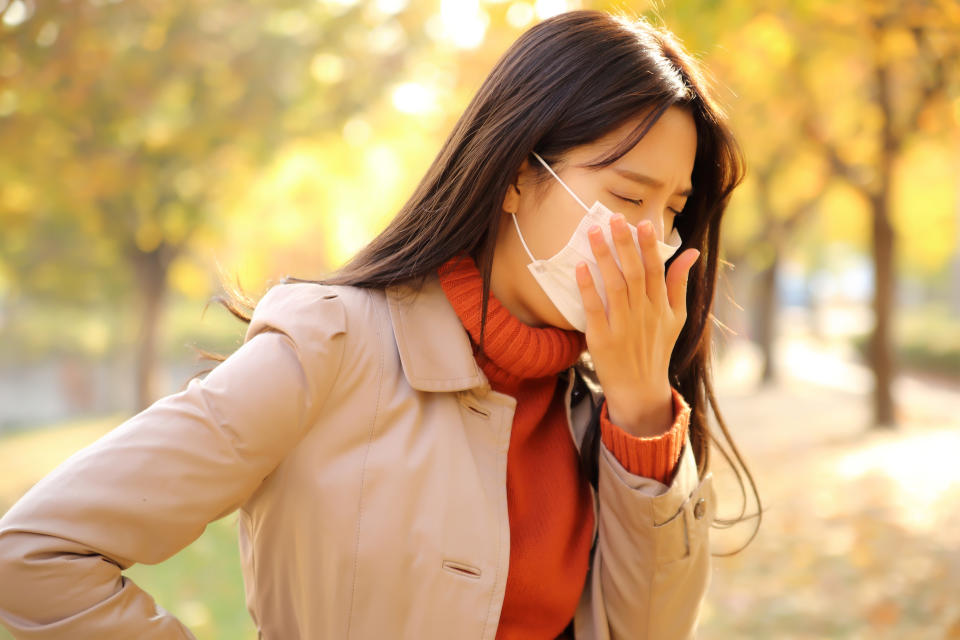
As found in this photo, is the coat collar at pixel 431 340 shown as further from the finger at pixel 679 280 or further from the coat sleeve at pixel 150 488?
the finger at pixel 679 280

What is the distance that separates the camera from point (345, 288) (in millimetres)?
1896

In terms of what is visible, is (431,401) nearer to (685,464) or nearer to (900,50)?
(685,464)

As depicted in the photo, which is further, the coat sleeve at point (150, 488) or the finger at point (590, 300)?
the finger at point (590, 300)

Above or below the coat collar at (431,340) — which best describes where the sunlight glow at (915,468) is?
below

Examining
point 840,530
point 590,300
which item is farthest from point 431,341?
point 840,530

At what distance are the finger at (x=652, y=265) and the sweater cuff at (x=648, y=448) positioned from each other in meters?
0.26

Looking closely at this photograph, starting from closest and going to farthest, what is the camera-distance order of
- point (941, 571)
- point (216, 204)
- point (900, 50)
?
1. point (941, 571)
2. point (900, 50)
3. point (216, 204)

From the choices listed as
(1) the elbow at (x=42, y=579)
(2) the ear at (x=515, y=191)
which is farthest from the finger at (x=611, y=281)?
(1) the elbow at (x=42, y=579)

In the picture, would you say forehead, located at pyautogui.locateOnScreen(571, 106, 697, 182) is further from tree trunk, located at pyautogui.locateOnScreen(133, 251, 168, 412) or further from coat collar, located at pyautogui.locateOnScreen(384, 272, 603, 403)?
tree trunk, located at pyautogui.locateOnScreen(133, 251, 168, 412)

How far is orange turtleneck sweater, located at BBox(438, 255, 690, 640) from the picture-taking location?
6.32 ft

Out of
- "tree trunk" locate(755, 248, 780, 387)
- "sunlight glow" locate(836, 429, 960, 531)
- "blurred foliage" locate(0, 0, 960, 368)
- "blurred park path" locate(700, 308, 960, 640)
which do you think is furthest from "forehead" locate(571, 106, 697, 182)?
"tree trunk" locate(755, 248, 780, 387)

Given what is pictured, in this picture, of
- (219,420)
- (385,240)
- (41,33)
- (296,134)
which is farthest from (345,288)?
(296,134)

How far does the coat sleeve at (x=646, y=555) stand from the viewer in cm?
193

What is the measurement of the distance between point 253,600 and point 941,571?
5773 millimetres
